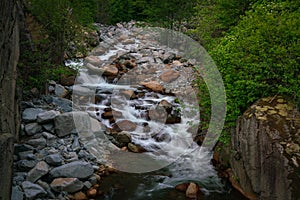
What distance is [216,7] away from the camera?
32.0 ft

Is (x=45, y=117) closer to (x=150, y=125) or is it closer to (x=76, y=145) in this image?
(x=76, y=145)

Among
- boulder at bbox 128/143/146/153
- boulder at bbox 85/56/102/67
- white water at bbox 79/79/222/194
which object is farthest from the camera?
boulder at bbox 85/56/102/67

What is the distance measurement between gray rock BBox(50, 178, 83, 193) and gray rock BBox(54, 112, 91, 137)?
1755 mm

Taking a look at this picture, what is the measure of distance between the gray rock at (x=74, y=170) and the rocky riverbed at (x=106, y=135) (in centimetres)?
2

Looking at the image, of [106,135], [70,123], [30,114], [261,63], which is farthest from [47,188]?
[261,63]

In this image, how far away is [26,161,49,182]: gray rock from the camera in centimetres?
564

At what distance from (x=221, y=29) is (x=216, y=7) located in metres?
0.80

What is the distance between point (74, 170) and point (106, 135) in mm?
2055

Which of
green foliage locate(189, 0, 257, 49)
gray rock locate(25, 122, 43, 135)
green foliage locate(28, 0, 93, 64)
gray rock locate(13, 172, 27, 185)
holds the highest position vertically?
green foliage locate(189, 0, 257, 49)

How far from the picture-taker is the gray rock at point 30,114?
727 centimetres

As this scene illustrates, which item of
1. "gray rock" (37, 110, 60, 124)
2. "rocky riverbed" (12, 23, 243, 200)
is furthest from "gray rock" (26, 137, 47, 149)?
"gray rock" (37, 110, 60, 124)

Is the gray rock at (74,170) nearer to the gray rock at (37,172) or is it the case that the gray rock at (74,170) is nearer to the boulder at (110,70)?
the gray rock at (37,172)

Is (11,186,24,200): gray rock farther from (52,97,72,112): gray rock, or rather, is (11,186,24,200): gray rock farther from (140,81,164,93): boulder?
(140,81,164,93): boulder

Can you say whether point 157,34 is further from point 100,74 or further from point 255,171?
point 255,171
